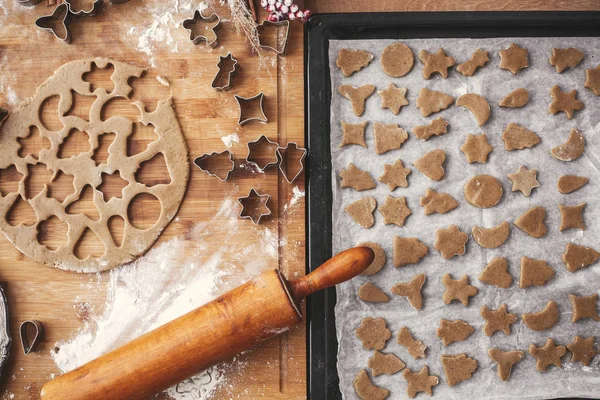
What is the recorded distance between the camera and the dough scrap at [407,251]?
1236mm

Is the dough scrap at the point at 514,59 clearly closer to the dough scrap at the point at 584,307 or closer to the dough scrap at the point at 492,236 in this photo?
the dough scrap at the point at 492,236

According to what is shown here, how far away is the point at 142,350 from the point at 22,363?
0.37 meters

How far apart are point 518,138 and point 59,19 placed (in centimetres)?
124

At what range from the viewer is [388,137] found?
1.26m

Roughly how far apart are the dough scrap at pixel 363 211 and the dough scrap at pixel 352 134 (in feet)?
0.49

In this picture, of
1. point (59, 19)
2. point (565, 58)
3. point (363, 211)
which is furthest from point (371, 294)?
point (59, 19)

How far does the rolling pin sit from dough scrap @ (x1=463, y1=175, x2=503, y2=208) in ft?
1.10

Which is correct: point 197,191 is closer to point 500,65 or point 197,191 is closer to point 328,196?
point 328,196

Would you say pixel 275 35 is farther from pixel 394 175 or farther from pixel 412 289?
pixel 412 289

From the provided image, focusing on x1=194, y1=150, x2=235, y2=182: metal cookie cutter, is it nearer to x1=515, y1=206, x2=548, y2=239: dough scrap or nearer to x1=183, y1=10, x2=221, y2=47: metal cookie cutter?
x1=183, y1=10, x2=221, y2=47: metal cookie cutter

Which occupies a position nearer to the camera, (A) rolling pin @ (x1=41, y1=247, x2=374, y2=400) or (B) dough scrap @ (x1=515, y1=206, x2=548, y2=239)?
(A) rolling pin @ (x1=41, y1=247, x2=374, y2=400)

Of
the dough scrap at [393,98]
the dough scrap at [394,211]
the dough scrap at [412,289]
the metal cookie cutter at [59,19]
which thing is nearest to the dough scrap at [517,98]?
the dough scrap at [393,98]

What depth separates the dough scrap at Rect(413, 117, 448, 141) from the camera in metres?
1.25

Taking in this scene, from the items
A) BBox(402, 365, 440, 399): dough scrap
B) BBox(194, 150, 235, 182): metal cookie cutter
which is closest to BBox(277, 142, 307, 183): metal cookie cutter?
BBox(194, 150, 235, 182): metal cookie cutter
